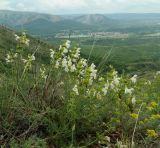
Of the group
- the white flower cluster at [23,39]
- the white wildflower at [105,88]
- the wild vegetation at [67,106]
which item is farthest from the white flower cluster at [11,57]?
the white wildflower at [105,88]

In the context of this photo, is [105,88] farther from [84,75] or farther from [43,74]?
[43,74]

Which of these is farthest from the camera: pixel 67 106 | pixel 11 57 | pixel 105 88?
pixel 11 57

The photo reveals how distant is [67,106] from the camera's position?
4.59m

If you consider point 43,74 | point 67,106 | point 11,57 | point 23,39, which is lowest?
point 67,106

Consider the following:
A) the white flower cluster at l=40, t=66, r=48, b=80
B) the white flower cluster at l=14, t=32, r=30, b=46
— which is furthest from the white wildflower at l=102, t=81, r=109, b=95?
the white flower cluster at l=14, t=32, r=30, b=46

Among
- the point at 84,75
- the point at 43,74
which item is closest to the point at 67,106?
the point at 84,75

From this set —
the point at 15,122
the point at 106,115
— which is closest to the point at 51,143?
the point at 15,122

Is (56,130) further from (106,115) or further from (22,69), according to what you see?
(22,69)

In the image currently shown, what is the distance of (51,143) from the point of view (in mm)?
4586

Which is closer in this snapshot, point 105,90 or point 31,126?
point 31,126

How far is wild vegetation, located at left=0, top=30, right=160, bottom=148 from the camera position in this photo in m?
4.57

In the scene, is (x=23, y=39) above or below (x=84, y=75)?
above

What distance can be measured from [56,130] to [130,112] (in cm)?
103

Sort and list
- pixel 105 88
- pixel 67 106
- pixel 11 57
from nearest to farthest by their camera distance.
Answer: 1. pixel 67 106
2. pixel 105 88
3. pixel 11 57
